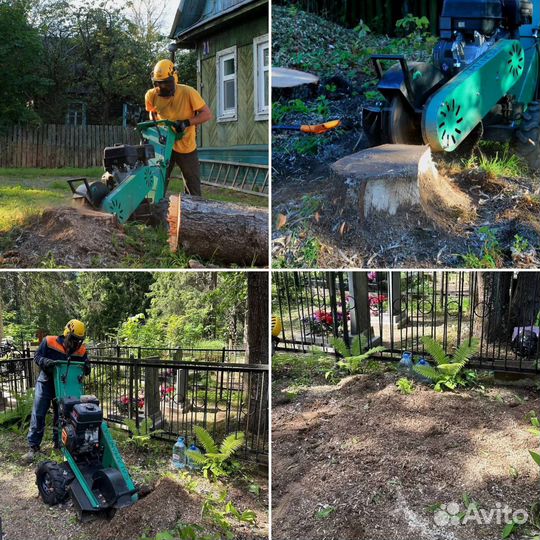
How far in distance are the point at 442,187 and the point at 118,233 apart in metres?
2.53

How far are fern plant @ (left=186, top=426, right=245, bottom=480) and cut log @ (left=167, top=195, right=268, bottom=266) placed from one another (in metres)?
1.37

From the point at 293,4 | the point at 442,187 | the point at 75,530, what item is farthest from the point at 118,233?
the point at 293,4

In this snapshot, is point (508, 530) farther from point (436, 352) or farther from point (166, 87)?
point (166, 87)

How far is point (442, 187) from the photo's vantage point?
453 centimetres

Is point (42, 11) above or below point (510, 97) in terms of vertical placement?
above

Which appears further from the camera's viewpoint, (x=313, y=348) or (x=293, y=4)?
(x=293, y=4)

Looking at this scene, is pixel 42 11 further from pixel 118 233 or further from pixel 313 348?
pixel 313 348

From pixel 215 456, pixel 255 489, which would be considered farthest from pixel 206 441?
pixel 255 489

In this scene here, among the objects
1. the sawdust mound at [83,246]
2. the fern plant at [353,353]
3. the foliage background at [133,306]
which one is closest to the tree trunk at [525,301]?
the fern plant at [353,353]

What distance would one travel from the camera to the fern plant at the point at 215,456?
479 cm

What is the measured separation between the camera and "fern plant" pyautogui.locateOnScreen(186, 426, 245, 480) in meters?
4.79

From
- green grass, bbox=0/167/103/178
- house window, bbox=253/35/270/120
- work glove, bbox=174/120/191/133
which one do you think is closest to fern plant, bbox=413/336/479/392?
work glove, bbox=174/120/191/133

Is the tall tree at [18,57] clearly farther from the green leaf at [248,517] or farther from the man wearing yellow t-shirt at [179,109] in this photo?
the green leaf at [248,517]

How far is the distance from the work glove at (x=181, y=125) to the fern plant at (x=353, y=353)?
2239 millimetres
